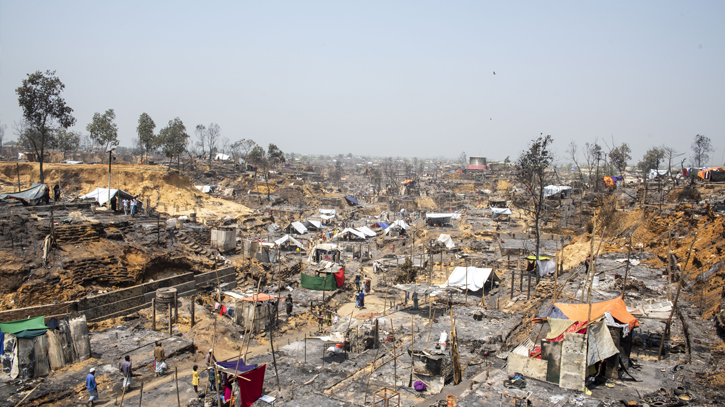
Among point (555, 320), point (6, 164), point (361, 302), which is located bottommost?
point (361, 302)

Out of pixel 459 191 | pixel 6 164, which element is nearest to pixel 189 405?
pixel 6 164

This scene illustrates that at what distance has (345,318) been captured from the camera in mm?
15578

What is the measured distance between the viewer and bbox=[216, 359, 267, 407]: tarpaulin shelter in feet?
27.3

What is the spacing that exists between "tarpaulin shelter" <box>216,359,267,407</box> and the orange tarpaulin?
713cm

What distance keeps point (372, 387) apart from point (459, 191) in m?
56.7

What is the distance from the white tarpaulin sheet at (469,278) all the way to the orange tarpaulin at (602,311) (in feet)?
20.8

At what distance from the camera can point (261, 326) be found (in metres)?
13.8

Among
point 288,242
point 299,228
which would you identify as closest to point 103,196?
point 288,242

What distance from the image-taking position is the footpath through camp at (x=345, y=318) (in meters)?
8.55

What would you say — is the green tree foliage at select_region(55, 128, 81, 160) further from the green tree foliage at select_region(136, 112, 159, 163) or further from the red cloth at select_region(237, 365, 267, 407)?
the red cloth at select_region(237, 365, 267, 407)

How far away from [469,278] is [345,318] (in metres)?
5.40

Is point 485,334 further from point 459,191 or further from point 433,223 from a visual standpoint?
point 459,191

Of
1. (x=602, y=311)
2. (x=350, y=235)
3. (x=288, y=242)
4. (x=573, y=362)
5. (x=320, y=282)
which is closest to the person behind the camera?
(x=573, y=362)

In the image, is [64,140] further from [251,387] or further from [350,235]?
[251,387]
